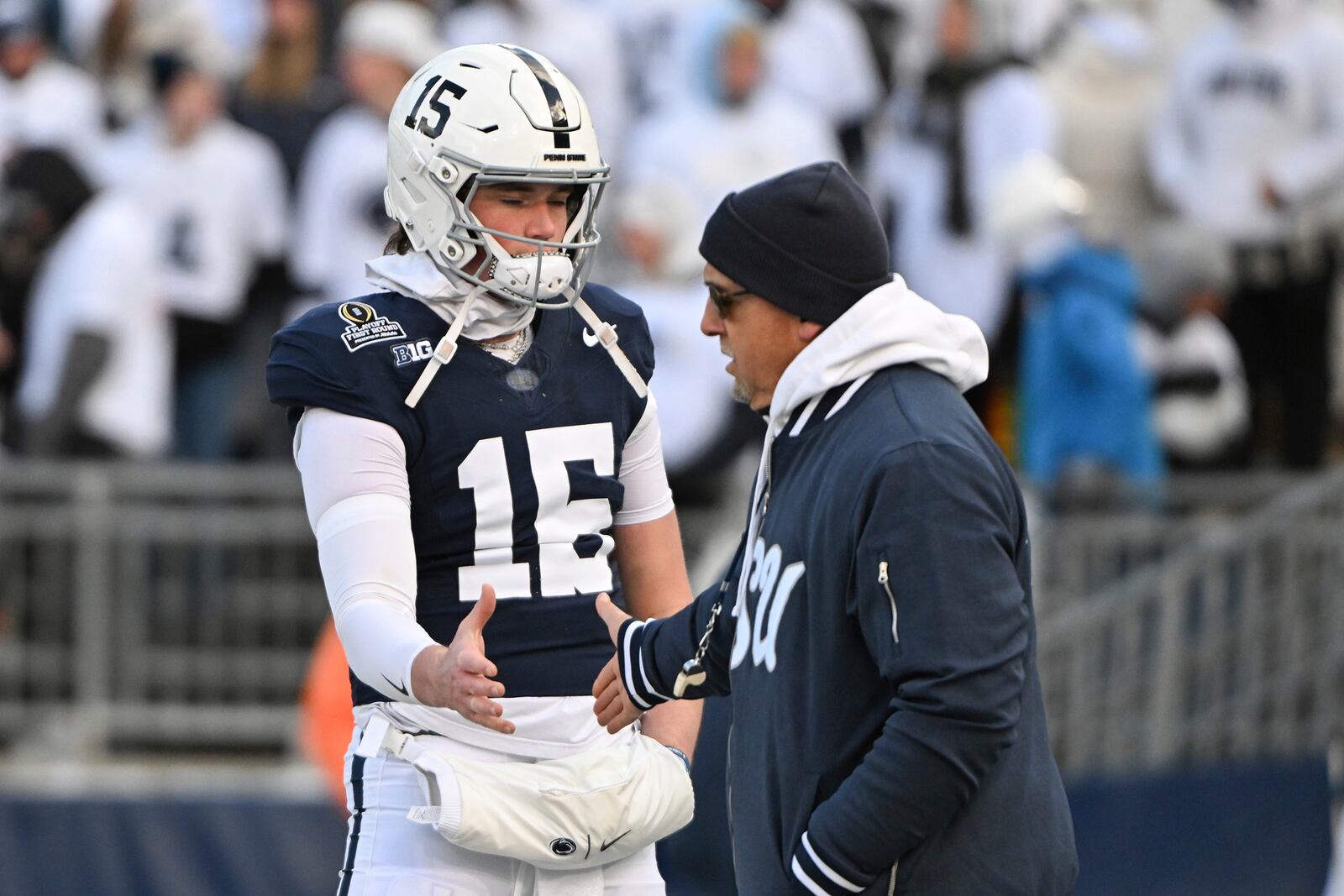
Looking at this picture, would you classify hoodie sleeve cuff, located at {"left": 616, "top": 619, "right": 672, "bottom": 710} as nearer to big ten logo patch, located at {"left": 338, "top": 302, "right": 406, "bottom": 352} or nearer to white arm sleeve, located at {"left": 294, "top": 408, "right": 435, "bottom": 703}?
white arm sleeve, located at {"left": 294, "top": 408, "right": 435, "bottom": 703}

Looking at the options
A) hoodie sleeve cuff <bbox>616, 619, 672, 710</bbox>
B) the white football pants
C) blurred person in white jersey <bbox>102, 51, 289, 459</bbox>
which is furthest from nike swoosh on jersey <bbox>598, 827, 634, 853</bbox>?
blurred person in white jersey <bbox>102, 51, 289, 459</bbox>

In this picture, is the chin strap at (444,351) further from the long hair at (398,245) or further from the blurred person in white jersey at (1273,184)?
the blurred person in white jersey at (1273,184)

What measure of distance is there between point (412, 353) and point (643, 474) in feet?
1.74

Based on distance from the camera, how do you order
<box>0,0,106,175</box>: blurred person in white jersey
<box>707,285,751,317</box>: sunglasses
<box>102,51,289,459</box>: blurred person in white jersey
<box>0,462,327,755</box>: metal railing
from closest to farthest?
<box>707,285,751,317</box>: sunglasses, <box>0,462,327,755</box>: metal railing, <box>102,51,289,459</box>: blurred person in white jersey, <box>0,0,106,175</box>: blurred person in white jersey

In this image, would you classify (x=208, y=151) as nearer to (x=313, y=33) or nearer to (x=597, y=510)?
(x=313, y=33)

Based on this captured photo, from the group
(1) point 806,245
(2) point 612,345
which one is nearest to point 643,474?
(2) point 612,345

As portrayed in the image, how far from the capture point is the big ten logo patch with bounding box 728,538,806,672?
3166 millimetres

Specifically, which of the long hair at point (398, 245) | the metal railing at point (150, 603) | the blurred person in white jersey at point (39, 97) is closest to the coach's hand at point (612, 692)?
the long hair at point (398, 245)

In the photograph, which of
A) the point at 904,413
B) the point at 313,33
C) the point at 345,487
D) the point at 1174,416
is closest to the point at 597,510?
the point at 345,487

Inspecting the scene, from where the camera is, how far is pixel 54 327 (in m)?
8.62

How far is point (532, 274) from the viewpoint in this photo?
11.6 feet

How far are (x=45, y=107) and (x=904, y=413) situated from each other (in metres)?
7.20

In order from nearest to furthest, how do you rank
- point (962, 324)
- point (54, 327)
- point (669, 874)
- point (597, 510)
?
point (962, 324), point (597, 510), point (669, 874), point (54, 327)

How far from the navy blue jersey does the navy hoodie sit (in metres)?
0.37
